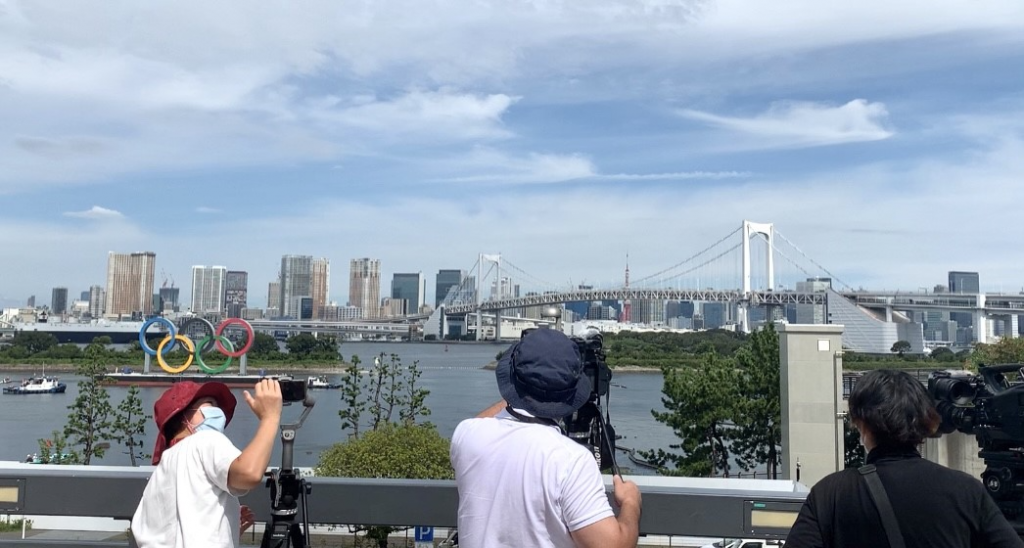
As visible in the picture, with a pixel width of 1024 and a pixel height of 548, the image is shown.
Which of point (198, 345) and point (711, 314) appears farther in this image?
point (711, 314)

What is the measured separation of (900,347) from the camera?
3541 centimetres

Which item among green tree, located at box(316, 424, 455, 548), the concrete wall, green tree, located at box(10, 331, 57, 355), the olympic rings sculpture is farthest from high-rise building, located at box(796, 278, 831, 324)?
green tree, located at box(10, 331, 57, 355)

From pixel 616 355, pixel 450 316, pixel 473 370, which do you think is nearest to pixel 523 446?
pixel 616 355

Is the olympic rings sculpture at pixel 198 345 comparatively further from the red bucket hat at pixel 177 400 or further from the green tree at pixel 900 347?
the red bucket hat at pixel 177 400

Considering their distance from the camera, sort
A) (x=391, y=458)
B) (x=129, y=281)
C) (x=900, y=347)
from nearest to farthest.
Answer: (x=391, y=458), (x=900, y=347), (x=129, y=281)

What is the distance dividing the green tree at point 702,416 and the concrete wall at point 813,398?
3109mm

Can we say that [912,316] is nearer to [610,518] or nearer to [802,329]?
[802,329]

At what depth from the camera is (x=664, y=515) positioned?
1954 millimetres

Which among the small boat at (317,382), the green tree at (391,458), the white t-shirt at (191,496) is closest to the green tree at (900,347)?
the small boat at (317,382)

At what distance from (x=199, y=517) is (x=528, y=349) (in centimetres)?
62

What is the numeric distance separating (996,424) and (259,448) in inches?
53.7

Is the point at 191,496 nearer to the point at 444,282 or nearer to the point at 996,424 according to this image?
the point at 996,424

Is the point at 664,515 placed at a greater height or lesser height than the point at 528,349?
lesser

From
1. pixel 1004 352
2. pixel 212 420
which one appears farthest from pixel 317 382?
pixel 1004 352
